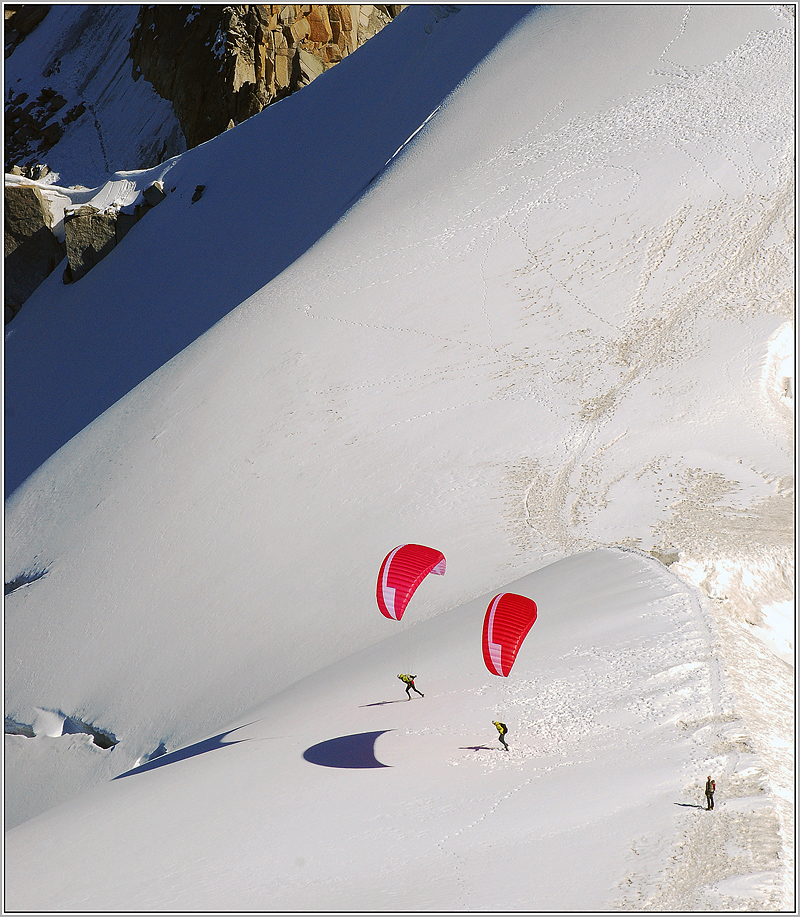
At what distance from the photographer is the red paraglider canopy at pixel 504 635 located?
29.3 feet

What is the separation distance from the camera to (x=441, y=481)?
17.1 m

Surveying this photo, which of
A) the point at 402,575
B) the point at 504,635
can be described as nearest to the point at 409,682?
the point at 402,575

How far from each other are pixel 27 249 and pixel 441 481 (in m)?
23.9


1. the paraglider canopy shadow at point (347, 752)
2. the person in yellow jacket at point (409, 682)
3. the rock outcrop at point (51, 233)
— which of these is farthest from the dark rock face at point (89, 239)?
the paraglider canopy shadow at point (347, 752)

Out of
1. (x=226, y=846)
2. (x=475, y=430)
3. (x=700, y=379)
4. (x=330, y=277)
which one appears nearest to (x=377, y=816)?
(x=226, y=846)

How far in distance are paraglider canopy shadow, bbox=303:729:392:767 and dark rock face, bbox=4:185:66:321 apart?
28.5 metres

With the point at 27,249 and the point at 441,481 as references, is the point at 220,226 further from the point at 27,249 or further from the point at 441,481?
the point at 441,481

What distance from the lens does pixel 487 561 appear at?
14945mm

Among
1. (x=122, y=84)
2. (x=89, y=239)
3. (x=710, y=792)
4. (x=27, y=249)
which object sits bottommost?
(x=710, y=792)

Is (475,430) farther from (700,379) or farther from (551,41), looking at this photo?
(551,41)

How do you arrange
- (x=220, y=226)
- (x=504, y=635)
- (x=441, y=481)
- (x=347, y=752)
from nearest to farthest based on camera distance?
(x=504, y=635)
(x=347, y=752)
(x=441, y=481)
(x=220, y=226)

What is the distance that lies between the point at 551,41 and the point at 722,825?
89.9ft

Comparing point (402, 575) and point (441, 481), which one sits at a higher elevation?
point (441, 481)

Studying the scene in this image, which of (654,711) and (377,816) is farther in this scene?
(654,711)
